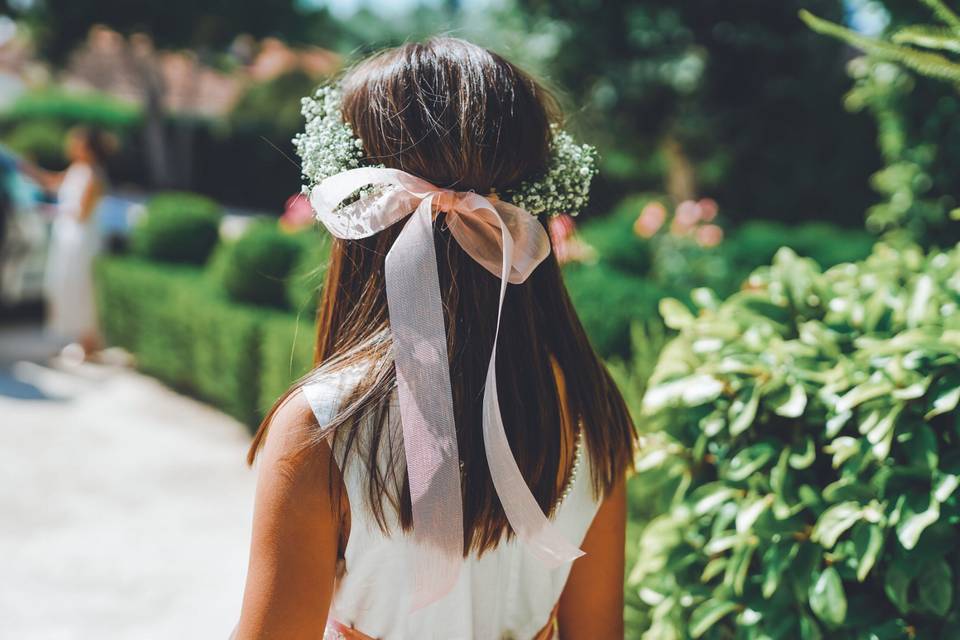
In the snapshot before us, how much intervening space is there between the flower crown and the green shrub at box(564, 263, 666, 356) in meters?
2.77

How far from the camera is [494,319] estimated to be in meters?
1.24

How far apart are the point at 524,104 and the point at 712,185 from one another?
15101 mm

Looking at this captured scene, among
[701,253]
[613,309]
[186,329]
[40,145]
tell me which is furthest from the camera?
[40,145]

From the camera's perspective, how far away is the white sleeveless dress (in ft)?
3.80

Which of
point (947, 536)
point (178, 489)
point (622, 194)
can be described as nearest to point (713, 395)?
point (947, 536)

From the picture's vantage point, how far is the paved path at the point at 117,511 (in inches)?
144

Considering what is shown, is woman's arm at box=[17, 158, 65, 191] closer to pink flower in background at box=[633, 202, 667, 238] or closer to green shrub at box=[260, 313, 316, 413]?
green shrub at box=[260, 313, 316, 413]

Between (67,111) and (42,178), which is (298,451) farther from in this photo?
(67,111)

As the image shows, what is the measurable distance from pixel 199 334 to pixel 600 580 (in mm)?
5264

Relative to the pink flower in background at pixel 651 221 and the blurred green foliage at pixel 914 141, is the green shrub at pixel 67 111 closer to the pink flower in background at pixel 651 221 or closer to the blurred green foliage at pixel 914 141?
the pink flower in background at pixel 651 221

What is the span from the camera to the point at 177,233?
7.41 metres

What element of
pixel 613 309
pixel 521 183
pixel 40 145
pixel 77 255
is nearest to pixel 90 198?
pixel 77 255

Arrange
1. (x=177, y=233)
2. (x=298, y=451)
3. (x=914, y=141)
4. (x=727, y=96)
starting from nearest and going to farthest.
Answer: (x=298, y=451) → (x=914, y=141) → (x=177, y=233) → (x=727, y=96)

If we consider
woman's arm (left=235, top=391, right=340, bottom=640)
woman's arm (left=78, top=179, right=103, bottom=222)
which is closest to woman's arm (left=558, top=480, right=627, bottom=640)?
woman's arm (left=235, top=391, right=340, bottom=640)
